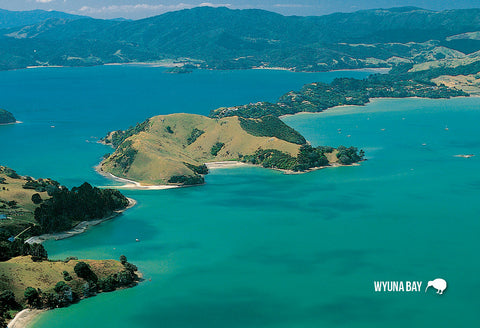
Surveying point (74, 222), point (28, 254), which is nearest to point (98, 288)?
point (28, 254)

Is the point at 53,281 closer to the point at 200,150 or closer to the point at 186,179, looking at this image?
the point at 186,179

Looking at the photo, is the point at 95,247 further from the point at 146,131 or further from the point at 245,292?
the point at 146,131

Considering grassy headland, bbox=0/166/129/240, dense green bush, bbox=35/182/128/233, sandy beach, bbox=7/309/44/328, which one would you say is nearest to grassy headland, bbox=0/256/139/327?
sandy beach, bbox=7/309/44/328

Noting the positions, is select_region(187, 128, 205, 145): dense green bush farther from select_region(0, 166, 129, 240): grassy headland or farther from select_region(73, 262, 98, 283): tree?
select_region(73, 262, 98, 283): tree

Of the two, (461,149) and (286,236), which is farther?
(461,149)

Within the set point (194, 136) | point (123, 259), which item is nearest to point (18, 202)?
point (123, 259)

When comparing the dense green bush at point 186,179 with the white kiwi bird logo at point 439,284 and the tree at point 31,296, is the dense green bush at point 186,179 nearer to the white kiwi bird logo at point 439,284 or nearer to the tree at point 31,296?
the tree at point 31,296

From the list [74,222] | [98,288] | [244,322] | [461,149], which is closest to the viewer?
[244,322]
